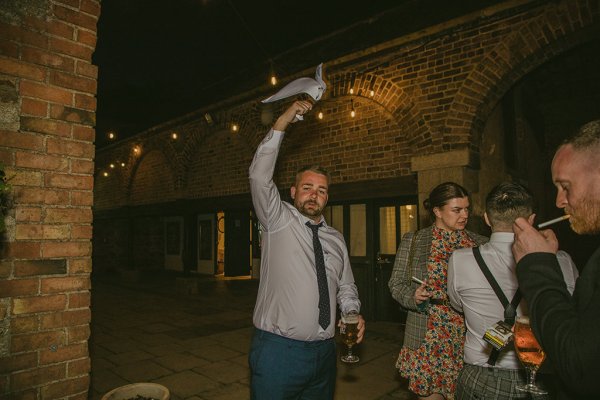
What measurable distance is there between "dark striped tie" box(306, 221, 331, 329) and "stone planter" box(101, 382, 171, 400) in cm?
122

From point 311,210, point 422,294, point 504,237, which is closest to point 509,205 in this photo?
point 504,237

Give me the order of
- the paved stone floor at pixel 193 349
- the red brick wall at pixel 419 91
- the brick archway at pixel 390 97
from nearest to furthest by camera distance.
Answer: the paved stone floor at pixel 193 349
the red brick wall at pixel 419 91
the brick archway at pixel 390 97

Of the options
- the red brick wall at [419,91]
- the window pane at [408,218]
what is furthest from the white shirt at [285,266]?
the window pane at [408,218]

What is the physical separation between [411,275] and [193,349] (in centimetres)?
393

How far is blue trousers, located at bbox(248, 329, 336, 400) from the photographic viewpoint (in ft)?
6.93

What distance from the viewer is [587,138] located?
1274 millimetres

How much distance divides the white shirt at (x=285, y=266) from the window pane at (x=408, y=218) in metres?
4.65

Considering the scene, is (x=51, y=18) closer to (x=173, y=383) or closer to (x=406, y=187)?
(x=173, y=383)

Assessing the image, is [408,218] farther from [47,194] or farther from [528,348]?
[47,194]

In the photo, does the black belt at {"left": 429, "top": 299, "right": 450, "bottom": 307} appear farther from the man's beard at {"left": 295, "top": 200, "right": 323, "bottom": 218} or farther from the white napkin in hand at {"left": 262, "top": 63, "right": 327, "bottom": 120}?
the white napkin in hand at {"left": 262, "top": 63, "right": 327, "bottom": 120}

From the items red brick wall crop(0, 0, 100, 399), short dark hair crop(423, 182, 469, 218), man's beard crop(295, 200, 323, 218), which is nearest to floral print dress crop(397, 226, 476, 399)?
short dark hair crop(423, 182, 469, 218)

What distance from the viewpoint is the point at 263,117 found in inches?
348

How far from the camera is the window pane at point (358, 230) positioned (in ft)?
24.7

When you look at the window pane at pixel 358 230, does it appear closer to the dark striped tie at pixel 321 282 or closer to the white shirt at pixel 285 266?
the white shirt at pixel 285 266
